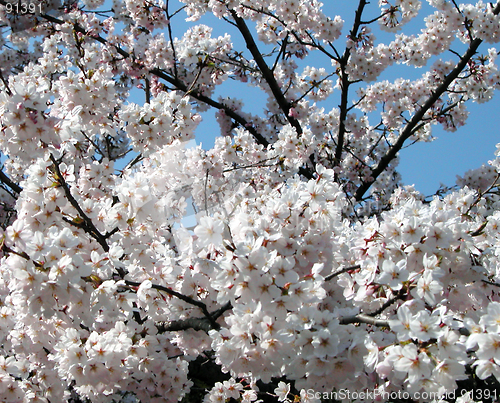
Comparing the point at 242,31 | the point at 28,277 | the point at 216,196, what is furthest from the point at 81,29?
the point at 28,277

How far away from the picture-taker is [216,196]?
489 centimetres

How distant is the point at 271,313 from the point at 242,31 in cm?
578

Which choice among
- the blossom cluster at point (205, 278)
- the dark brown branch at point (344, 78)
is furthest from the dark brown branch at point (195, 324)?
the dark brown branch at point (344, 78)

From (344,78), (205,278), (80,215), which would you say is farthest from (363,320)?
(344,78)

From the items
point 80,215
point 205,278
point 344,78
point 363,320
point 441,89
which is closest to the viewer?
point 363,320

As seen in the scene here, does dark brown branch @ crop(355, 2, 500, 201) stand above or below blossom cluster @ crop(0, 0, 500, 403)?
above

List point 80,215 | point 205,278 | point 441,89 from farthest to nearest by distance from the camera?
point 441,89 < point 80,215 < point 205,278

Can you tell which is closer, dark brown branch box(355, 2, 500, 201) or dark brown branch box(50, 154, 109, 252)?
dark brown branch box(50, 154, 109, 252)

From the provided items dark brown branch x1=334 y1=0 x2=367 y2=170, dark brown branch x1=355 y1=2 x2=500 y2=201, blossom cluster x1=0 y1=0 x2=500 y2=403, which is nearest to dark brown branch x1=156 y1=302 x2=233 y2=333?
blossom cluster x1=0 y1=0 x2=500 y2=403

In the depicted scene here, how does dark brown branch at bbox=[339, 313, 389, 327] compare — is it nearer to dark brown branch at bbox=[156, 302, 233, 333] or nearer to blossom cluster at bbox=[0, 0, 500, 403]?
blossom cluster at bbox=[0, 0, 500, 403]

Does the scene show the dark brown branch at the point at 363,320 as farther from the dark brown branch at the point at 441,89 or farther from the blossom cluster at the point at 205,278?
the dark brown branch at the point at 441,89

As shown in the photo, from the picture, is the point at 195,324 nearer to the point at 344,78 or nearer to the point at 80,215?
the point at 80,215

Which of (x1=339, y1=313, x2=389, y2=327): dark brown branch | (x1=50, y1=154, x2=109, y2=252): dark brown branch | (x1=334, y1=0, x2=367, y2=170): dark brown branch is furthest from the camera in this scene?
(x1=334, y1=0, x2=367, y2=170): dark brown branch

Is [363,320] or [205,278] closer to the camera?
[363,320]
